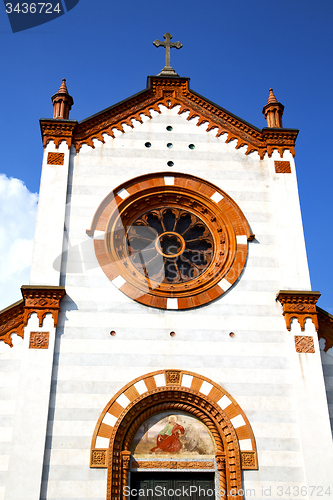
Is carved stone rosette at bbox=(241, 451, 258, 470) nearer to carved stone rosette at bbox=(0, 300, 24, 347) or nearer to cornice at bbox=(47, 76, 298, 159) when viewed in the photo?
carved stone rosette at bbox=(0, 300, 24, 347)

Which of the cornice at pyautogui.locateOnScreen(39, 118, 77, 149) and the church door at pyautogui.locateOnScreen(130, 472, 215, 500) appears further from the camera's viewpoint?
the cornice at pyautogui.locateOnScreen(39, 118, 77, 149)

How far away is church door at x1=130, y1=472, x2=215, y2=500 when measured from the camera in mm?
12109

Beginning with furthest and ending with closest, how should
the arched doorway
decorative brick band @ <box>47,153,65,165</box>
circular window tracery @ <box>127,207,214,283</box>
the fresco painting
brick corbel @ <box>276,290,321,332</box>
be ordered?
decorative brick band @ <box>47,153,65,165</box>, circular window tracery @ <box>127,207,214,283</box>, brick corbel @ <box>276,290,321,332</box>, the fresco painting, the arched doorway

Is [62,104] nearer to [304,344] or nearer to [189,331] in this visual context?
[189,331]

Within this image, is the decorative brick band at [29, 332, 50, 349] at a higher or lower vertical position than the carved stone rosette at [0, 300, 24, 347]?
lower

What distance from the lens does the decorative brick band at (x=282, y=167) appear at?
15820mm

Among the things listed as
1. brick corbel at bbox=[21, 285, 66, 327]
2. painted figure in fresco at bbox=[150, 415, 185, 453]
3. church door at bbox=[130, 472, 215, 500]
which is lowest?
church door at bbox=[130, 472, 215, 500]

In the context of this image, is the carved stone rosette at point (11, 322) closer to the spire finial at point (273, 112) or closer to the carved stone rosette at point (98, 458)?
the carved stone rosette at point (98, 458)

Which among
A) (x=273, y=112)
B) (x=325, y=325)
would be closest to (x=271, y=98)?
(x=273, y=112)

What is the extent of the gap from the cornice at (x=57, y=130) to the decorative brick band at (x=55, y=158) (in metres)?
0.33

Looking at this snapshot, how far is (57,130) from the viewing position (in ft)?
51.8

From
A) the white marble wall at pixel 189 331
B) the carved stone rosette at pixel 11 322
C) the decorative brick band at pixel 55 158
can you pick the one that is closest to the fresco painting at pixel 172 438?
the white marble wall at pixel 189 331

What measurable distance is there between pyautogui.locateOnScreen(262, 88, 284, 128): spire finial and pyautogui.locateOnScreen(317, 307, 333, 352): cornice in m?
6.11

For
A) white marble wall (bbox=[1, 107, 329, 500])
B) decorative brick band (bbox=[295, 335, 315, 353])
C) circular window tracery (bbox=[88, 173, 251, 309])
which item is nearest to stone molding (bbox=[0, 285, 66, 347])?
white marble wall (bbox=[1, 107, 329, 500])
